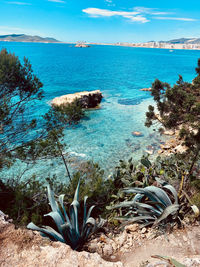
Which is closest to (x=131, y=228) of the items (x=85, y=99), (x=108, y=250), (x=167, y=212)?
(x=108, y=250)

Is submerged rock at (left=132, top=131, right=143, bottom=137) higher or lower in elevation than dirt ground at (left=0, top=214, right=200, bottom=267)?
lower

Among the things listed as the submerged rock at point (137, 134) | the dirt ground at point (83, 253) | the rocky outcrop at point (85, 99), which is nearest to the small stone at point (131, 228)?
the dirt ground at point (83, 253)

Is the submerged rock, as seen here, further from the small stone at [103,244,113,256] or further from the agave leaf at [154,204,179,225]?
the small stone at [103,244,113,256]

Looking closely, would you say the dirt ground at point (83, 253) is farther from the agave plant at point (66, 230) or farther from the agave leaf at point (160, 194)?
the agave leaf at point (160, 194)

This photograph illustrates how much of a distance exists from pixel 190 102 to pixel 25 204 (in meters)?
5.66

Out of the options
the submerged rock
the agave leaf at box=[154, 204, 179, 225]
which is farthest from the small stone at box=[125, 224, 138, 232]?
the submerged rock

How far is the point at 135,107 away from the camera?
28.7 m

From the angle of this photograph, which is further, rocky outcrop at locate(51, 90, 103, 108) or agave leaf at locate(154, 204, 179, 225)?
rocky outcrop at locate(51, 90, 103, 108)

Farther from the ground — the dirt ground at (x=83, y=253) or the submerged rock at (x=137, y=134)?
the dirt ground at (x=83, y=253)

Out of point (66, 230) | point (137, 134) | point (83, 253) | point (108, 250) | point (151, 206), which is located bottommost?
point (137, 134)

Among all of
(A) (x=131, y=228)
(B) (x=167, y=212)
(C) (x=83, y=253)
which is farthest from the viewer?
(A) (x=131, y=228)

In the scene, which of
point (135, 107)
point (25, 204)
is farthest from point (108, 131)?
point (25, 204)

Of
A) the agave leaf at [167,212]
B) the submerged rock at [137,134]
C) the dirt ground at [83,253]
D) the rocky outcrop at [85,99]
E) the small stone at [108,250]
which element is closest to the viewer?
the dirt ground at [83,253]

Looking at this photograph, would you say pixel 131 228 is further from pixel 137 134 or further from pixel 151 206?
pixel 137 134
